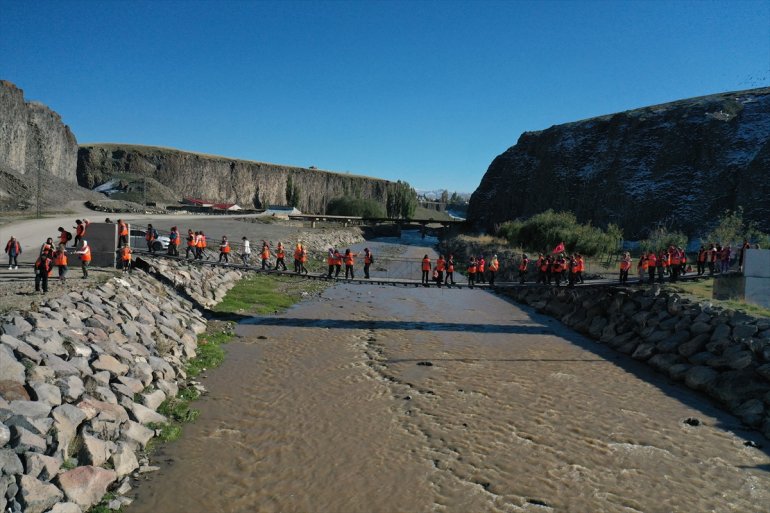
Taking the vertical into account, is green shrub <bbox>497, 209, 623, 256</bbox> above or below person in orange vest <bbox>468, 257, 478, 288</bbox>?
above

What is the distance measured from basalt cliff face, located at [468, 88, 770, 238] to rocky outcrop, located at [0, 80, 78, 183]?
7206 cm

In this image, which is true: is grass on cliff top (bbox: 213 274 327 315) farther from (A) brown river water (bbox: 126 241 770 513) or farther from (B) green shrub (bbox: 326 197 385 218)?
(B) green shrub (bbox: 326 197 385 218)

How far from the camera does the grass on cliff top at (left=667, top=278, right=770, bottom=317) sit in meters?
17.1

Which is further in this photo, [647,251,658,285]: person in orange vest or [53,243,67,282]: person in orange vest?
[647,251,658,285]: person in orange vest

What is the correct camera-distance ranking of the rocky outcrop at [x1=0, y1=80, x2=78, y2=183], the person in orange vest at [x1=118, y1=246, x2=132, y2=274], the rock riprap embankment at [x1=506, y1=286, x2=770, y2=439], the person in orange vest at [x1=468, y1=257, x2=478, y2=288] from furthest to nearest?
the rocky outcrop at [x1=0, y1=80, x2=78, y2=183] → the person in orange vest at [x1=468, y1=257, x2=478, y2=288] → the person in orange vest at [x1=118, y1=246, x2=132, y2=274] → the rock riprap embankment at [x1=506, y1=286, x2=770, y2=439]

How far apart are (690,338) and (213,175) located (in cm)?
14796

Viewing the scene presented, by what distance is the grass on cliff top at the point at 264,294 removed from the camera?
2397cm

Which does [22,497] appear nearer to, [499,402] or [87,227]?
[499,402]

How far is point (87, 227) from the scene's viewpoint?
22.3 metres

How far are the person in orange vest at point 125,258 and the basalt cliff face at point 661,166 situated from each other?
5674 centimetres

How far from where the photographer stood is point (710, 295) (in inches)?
818

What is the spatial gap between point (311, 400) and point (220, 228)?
40562 mm

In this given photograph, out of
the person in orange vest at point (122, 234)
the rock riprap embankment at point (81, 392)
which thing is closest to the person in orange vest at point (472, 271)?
the rock riprap embankment at point (81, 392)

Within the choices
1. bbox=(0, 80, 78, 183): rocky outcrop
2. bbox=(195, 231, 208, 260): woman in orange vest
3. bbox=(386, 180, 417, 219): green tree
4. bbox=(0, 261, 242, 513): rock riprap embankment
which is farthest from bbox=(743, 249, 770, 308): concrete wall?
bbox=(386, 180, 417, 219): green tree
